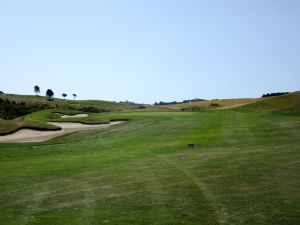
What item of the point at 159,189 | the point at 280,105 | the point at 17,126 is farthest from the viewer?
the point at 280,105

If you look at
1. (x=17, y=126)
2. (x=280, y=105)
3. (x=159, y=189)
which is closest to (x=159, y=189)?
(x=159, y=189)

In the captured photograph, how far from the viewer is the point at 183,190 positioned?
48.8ft

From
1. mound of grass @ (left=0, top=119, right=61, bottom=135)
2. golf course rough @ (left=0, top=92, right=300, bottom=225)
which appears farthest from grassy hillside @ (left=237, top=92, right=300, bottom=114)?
golf course rough @ (left=0, top=92, right=300, bottom=225)

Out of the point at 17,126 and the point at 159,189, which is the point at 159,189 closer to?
the point at 159,189

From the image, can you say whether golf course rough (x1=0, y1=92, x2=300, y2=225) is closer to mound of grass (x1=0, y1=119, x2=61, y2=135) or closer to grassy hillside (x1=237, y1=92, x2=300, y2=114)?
mound of grass (x1=0, y1=119, x2=61, y2=135)

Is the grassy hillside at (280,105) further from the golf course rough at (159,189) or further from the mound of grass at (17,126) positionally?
the golf course rough at (159,189)

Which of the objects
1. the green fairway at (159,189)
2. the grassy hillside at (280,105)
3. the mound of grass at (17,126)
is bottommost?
the green fairway at (159,189)

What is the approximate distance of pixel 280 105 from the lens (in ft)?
278

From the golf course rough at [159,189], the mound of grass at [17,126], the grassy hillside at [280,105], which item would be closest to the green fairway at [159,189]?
the golf course rough at [159,189]

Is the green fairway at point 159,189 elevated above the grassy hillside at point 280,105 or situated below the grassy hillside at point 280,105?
below

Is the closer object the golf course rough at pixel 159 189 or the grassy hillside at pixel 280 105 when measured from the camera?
the golf course rough at pixel 159 189

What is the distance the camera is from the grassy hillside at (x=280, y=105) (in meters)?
76.9

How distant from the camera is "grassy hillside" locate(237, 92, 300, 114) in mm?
76863

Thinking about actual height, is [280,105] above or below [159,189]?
above
